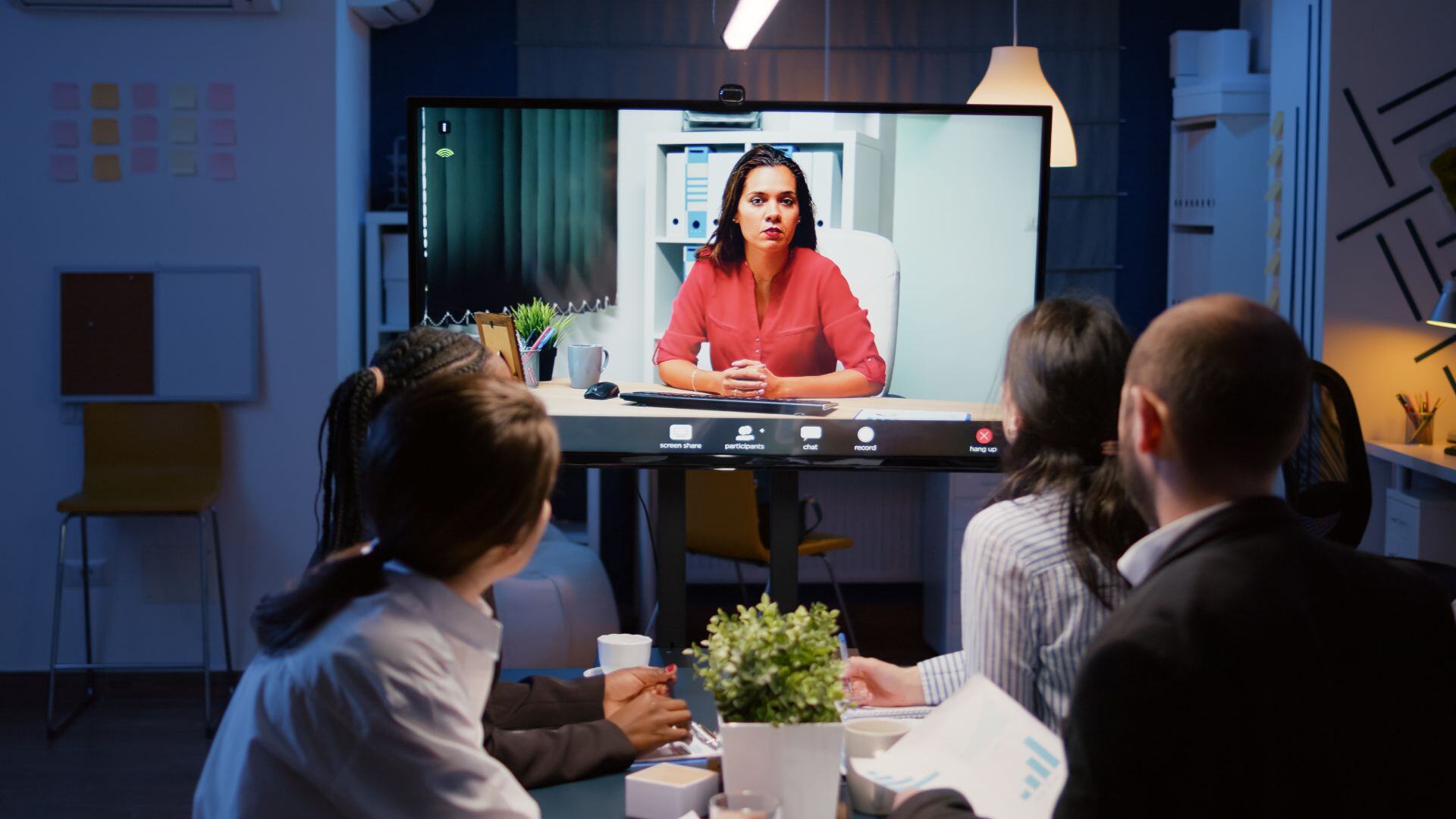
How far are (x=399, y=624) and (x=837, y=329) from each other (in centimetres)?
200

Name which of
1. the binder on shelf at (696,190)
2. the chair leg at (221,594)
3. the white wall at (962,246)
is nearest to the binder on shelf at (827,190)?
the white wall at (962,246)

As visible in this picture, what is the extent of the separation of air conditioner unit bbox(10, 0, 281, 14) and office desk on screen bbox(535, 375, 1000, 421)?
229 cm

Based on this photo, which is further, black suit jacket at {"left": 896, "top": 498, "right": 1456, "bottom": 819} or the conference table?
the conference table

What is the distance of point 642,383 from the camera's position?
3.02 m

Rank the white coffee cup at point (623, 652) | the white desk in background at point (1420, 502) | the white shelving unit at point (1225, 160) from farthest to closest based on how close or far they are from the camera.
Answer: the white shelving unit at point (1225, 160), the white desk in background at point (1420, 502), the white coffee cup at point (623, 652)

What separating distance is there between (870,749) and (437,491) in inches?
28.4

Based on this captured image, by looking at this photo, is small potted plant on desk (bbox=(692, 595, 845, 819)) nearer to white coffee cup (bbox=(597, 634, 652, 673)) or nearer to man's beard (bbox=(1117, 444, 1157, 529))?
man's beard (bbox=(1117, 444, 1157, 529))

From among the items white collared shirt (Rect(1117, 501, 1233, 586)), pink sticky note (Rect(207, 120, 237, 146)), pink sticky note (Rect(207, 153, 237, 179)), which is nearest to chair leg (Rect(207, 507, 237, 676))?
pink sticky note (Rect(207, 153, 237, 179))

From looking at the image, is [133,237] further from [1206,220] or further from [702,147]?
[1206,220]

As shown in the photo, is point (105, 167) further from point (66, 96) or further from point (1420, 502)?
point (1420, 502)

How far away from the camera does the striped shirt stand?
1.57m

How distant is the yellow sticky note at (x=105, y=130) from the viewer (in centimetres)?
449

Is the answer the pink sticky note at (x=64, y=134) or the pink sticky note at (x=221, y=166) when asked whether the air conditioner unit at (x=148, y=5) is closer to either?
the pink sticky note at (x=64, y=134)

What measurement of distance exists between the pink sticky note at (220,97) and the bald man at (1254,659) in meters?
4.20
